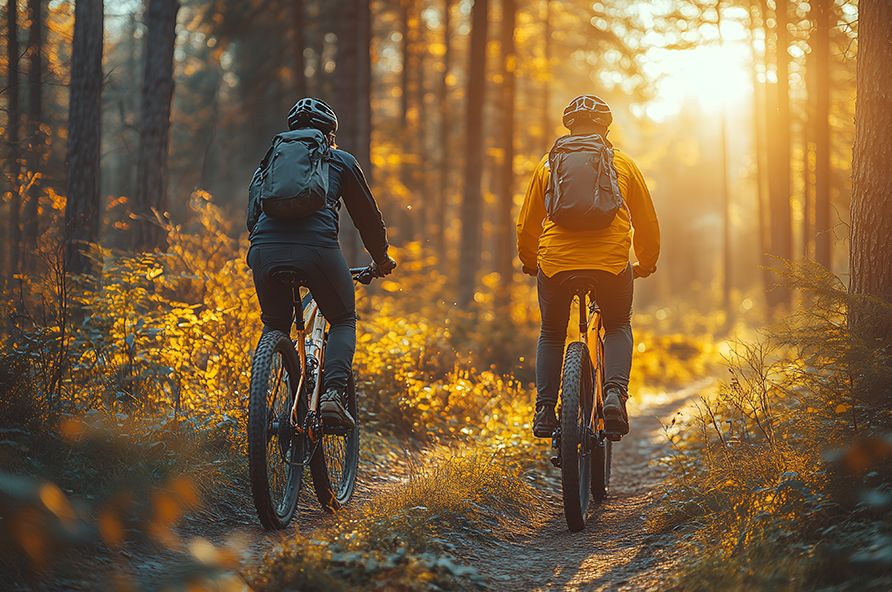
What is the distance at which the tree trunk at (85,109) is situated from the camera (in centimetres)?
770

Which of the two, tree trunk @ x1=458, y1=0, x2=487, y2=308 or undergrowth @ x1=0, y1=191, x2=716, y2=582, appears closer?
undergrowth @ x1=0, y1=191, x2=716, y2=582

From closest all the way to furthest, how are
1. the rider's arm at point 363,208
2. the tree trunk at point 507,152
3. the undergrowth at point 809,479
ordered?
the undergrowth at point 809,479 < the rider's arm at point 363,208 < the tree trunk at point 507,152

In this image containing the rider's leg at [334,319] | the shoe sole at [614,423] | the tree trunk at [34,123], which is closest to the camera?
the rider's leg at [334,319]

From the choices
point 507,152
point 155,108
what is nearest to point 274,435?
point 155,108

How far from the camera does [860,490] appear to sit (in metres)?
3.17

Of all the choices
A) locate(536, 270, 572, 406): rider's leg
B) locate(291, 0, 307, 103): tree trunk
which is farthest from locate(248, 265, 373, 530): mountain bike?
locate(291, 0, 307, 103): tree trunk

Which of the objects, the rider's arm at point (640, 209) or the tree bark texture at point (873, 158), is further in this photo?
the tree bark texture at point (873, 158)

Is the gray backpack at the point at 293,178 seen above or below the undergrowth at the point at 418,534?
above

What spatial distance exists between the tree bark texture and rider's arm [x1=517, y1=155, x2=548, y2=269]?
2.20 m

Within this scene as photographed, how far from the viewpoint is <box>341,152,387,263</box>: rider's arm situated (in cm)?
402

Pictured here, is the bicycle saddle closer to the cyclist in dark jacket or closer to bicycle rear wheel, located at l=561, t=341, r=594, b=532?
bicycle rear wheel, located at l=561, t=341, r=594, b=532

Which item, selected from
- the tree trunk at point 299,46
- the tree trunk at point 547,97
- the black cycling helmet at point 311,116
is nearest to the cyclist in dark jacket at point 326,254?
the black cycling helmet at point 311,116

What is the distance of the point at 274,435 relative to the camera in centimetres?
360

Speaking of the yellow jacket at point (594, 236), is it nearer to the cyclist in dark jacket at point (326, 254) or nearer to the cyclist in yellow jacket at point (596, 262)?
the cyclist in yellow jacket at point (596, 262)
